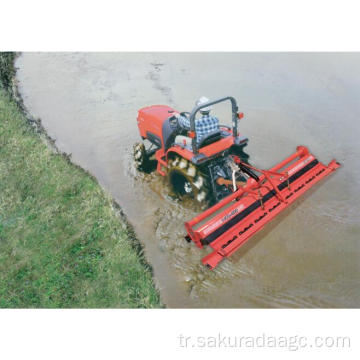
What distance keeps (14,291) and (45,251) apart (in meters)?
0.53

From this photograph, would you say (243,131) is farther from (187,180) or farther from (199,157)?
(199,157)

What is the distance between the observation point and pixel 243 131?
248 inches

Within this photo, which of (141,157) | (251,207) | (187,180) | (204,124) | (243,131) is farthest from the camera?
(243,131)

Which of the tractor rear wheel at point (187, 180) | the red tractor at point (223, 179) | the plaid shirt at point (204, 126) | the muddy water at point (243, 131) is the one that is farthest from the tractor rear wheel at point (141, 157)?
the plaid shirt at point (204, 126)

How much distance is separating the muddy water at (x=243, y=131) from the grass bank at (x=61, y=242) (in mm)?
275

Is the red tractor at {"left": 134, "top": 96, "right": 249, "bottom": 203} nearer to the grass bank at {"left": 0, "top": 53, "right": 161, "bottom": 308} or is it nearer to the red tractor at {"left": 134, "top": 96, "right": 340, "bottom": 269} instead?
the red tractor at {"left": 134, "top": 96, "right": 340, "bottom": 269}

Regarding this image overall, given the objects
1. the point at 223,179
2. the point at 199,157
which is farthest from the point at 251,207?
the point at 199,157

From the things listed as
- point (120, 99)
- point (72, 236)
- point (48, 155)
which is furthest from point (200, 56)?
point (72, 236)

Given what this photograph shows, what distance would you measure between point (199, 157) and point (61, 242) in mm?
1891

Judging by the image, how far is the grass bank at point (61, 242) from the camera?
3674 millimetres

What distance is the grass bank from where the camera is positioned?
3674 millimetres

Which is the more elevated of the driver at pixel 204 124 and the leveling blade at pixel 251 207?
the driver at pixel 204 124

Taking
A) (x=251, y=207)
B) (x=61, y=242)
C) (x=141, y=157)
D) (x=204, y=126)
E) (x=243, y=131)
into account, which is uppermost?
(x=204, y=126)

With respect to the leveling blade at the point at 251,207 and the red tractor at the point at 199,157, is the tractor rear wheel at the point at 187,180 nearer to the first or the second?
the red tractor at the point at 199,157
